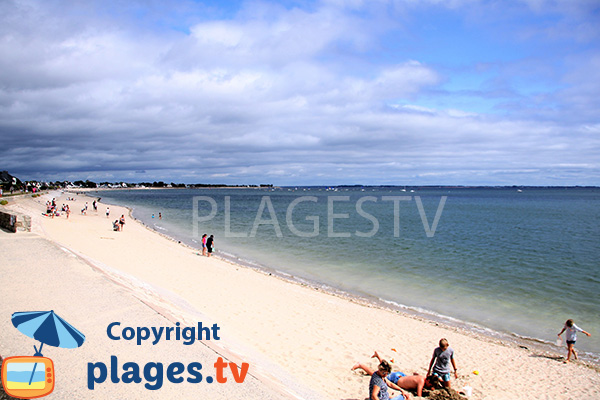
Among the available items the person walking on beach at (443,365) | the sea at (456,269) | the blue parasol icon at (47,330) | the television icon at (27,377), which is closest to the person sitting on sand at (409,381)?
the person walking on beach at (443,365)

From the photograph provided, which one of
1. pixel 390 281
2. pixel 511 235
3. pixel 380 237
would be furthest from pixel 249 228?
pixel 511 235

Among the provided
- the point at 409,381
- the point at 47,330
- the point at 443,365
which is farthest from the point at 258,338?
the point at 47,330

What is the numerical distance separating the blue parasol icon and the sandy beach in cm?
19

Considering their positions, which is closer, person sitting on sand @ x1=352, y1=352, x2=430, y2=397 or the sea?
person sitting on sand @ x1=352, y1=352, x2=430, y2=397

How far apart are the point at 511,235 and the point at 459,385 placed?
34080 millimetres

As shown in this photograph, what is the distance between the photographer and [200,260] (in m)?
19.5

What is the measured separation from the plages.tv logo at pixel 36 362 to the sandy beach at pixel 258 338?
227 millimetres

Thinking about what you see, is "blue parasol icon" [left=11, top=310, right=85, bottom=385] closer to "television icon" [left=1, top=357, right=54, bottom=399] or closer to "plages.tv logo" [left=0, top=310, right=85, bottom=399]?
"plages.tv logo" [left=0, top=310, right=85, bottom=399]

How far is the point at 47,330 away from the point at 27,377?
1548mm

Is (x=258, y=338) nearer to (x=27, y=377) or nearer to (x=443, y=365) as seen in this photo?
(x=443, y=365)

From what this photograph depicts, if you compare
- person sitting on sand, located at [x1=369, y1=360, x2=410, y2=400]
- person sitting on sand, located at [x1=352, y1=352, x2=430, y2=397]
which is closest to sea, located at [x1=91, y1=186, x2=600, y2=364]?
person sitting on sand, located at [x1=352, y1=352, x2=430, y2=397]

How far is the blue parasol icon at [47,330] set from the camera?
606 centimetres

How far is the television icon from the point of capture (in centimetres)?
449

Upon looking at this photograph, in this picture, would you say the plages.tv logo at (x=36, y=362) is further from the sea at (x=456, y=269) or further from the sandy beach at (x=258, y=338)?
the sea at (x=456, y=269)
